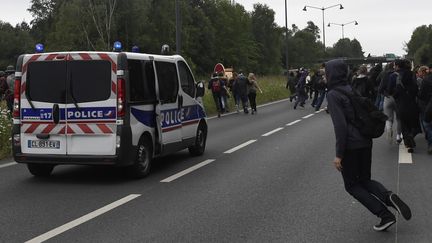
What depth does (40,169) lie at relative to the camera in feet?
30.8

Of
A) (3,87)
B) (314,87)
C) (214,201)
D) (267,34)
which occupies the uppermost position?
(267,34)

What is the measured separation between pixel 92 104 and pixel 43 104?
2.50 ft

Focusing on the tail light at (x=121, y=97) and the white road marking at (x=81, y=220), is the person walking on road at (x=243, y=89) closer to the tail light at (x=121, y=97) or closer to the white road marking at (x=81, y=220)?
the tail light at (x=121, y=97)

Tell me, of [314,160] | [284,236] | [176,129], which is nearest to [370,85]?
[314,160]

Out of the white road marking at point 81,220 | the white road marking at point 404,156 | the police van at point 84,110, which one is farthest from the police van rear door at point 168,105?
the white road marking at point 404,156

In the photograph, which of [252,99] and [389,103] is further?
[252,99]

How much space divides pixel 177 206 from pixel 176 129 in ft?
10.7

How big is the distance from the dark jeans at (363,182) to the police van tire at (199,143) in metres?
5.76

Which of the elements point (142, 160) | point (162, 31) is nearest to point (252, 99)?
point (142, 160)

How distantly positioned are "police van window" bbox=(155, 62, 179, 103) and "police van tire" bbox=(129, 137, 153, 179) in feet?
2.74

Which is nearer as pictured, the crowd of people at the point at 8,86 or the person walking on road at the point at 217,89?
the crowd of people at the point at 8,86

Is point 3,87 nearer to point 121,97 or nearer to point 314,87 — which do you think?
point 121,97

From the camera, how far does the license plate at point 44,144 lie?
8633 millimetres

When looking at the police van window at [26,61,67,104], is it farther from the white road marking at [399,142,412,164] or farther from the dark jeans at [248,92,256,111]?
the dark jeans at [248,92,256,111]
